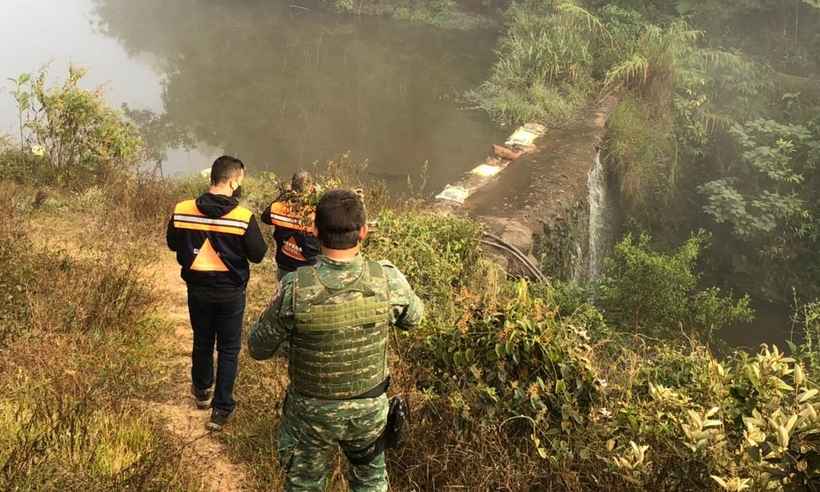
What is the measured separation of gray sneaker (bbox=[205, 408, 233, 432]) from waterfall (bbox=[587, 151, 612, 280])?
781 centimetres

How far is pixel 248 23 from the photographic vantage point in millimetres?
22469

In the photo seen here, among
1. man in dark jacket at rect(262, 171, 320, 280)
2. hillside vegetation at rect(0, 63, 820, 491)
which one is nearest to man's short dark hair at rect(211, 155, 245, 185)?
man in dark jacket at rect(262, 171, 320, 280)

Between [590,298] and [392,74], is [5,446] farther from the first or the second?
[392,74]

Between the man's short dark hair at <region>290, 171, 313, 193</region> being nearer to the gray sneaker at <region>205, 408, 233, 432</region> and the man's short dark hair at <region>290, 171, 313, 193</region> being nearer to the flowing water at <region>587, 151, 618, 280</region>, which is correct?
the gray sneaker at <region>205, 408, 233, 432</region>

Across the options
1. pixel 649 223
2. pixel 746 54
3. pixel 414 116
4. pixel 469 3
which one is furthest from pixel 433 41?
pixel 649 223

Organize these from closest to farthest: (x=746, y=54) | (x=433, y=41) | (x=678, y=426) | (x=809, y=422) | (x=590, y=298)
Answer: (x=809, y=422) < (x=678, y=426) < (x=590, y=298) < (x=746, y=54) < (x=433, y=41)

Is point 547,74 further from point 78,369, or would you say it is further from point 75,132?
point 78,369

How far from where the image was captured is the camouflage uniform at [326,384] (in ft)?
8.02

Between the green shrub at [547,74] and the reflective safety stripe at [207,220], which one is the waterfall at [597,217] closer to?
the green shrub at [547,74]

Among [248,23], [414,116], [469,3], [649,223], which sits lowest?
[649,223]

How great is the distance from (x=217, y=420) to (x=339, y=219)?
1.90 m

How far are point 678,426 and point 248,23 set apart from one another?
22.6m

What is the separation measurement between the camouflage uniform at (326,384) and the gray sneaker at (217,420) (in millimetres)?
1115

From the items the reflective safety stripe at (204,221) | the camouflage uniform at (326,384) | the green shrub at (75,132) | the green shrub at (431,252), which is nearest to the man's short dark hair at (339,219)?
the camouflage uniform at (326,384)
